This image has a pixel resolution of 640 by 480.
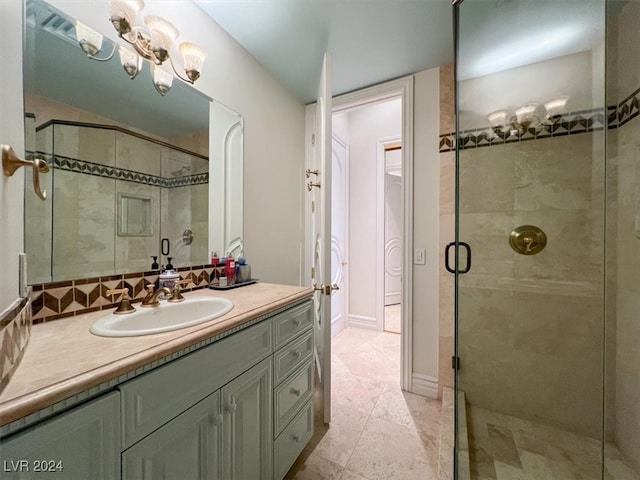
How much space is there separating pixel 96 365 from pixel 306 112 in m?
2.35

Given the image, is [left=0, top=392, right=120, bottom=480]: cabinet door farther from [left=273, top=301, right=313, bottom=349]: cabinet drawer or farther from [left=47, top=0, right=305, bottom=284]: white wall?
[left=47, top=0, right=305, bottom=284]: white wall

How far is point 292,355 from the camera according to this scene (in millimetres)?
1167

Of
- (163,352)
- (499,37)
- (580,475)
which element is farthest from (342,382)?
(499,37)

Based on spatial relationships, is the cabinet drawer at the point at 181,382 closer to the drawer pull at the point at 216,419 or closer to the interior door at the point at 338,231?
the drawer pull at the point at 216,419

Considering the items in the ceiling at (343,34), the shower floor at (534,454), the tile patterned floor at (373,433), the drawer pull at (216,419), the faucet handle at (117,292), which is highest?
the ceiling at (343,34)

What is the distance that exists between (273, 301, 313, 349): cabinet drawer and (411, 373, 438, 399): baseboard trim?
3.75 ft

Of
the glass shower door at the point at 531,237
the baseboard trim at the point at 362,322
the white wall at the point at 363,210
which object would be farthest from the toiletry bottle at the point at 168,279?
the baseboard trim at the point at 362,322

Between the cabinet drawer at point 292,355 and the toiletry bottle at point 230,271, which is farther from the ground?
the toiletry bottle at point 230,271

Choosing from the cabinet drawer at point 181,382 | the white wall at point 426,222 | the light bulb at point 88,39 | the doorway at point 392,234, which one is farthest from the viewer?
the doorway at point 392,234

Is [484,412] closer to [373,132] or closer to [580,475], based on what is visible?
[580,475]

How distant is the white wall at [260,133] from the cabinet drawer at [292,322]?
0.66 meters

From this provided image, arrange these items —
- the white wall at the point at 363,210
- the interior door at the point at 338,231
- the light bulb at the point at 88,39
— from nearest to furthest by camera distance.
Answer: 1. the light bulb at the point at 88,39
2. the interior door at the point at 338,231
3. the white wall at the point at 363,210

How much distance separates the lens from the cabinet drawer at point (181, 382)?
577 mm

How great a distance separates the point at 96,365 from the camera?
0.53 meters
